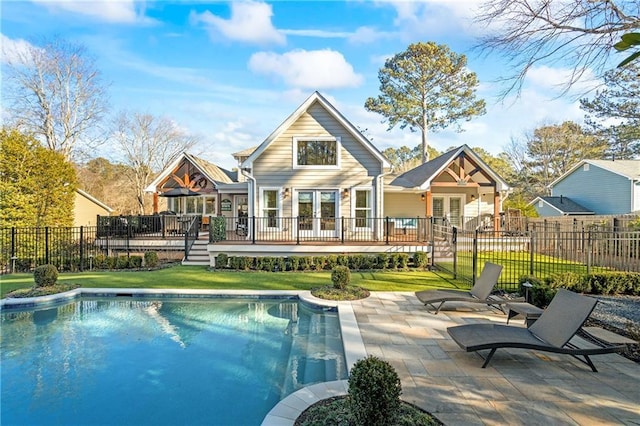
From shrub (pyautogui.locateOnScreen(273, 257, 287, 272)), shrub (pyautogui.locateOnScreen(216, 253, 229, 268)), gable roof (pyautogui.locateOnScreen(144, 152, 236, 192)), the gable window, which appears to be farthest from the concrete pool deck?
gable roof (pyautogui.locateOnScreen(144, 152, 236, 192))

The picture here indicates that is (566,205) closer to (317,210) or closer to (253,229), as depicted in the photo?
(317,210)

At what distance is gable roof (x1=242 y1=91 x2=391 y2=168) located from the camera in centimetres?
1541

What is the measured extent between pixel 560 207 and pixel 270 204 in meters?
24.0

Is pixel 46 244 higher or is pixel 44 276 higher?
pixel 46 244

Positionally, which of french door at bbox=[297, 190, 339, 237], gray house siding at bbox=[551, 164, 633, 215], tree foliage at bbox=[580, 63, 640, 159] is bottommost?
french door at bbox=[297, 190, 339, 237]

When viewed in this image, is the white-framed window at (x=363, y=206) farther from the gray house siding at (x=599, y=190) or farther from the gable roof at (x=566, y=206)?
the gray house siding at (x=599, y=190)

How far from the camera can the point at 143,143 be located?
33.6 m

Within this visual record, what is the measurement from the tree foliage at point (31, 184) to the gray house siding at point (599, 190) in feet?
109

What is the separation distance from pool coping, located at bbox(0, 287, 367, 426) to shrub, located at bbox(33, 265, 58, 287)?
2.56 feet

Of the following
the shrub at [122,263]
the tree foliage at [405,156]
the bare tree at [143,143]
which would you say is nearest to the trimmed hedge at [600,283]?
the shrub at [122,263]

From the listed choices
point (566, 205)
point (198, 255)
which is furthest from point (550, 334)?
point (566, 205)

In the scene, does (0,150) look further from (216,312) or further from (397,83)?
(397,83)

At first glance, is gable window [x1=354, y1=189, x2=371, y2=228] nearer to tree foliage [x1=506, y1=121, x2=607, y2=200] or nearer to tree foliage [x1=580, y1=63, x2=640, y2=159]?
tree foliage [x1=580, y1=63, x2=640, y2=159]

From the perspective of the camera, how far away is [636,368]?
4762 millimetres
